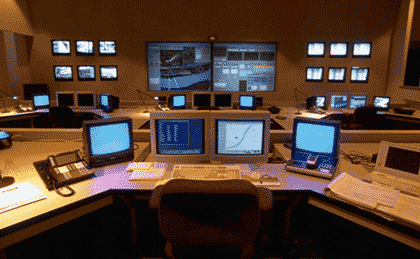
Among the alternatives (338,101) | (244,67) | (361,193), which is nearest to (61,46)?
(244,67)

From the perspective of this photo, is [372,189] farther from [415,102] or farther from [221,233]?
[415,102]

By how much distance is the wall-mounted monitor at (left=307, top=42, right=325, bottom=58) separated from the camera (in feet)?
20.7

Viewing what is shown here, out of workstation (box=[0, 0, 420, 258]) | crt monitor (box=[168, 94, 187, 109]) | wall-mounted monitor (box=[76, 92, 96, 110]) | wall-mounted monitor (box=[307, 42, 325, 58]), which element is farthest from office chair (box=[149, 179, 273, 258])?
wall-mounted monitor (box=[307, 42, 325, 58])

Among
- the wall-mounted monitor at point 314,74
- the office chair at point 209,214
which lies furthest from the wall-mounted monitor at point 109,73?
the office chair at point 209,214

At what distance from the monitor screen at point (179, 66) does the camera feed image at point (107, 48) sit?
2.57ft

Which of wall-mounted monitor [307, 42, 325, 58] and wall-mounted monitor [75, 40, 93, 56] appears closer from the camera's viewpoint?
wall-mounted monitor [75, 40, 93, 56]

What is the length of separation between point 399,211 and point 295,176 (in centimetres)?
64

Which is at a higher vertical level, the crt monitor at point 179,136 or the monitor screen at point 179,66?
the monitor screen at point 179,66

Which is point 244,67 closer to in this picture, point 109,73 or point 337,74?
point 337,74

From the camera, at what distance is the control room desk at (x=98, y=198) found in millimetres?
1396

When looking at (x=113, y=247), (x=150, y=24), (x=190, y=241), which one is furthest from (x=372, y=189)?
(x=150, y=24)

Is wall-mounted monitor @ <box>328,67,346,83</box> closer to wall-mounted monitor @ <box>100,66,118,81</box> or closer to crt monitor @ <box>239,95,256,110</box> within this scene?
crt monitor @ <box>239,95,256,110</box>

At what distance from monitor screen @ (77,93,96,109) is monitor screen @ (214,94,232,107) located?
2386 millimetres

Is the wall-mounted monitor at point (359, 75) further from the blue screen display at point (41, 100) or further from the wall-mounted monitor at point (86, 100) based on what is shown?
the blue screen display at point (41, 100)
